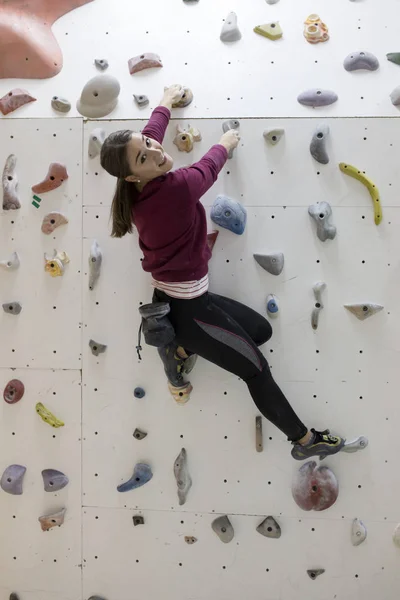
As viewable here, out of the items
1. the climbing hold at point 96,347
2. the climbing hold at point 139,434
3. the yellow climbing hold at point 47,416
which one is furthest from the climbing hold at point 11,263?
the climbing hold at point 139,434

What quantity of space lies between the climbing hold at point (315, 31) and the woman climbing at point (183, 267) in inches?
20.2

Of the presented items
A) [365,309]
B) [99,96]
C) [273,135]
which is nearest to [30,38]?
[99,96]

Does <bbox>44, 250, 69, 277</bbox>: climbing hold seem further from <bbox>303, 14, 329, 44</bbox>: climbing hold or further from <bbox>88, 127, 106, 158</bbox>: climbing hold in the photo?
<bbox>303, 14, 329, 44</bbox>: climbing hold

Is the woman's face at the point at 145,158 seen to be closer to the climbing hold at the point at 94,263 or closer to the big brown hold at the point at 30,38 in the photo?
the climbing hold at the point at 94,263

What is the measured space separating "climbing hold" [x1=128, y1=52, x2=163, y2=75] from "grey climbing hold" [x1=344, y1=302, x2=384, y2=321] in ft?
3.84

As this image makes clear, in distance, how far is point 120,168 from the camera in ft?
4.42

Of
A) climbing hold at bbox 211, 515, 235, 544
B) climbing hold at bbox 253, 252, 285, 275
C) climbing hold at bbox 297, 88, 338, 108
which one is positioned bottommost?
climbing hold at bbox 211, 515, 235, 544

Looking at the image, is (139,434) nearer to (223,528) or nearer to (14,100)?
(223,528)

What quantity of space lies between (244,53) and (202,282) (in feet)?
2.98

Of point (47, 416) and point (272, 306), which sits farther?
point (47, 416)

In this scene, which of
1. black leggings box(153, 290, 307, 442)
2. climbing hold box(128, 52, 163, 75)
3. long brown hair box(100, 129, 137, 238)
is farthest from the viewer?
climbing hold box(128, 52, 163, 75)

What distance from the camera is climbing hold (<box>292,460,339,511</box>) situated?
170 centimetres

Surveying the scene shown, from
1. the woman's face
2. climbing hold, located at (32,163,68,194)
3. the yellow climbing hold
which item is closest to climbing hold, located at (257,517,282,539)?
the yellow climbing hold

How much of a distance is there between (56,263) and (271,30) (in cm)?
119
